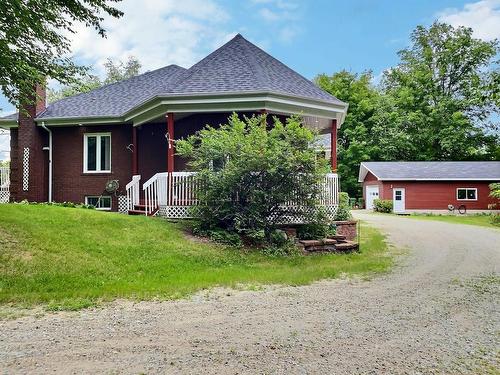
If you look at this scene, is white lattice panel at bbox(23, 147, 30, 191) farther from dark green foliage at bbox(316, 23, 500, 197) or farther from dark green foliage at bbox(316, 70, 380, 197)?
dark green foliage at bbox(316, 23, 500, 197)

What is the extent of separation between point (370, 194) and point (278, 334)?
30.5 meters

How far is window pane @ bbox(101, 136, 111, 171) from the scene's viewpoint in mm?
14859

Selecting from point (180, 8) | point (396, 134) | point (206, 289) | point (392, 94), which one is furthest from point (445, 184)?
point (206, 289)

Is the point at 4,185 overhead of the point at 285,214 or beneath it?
overhead

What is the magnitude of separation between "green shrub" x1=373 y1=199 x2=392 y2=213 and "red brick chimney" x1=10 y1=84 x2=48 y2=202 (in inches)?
910

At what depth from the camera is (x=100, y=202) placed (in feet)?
48.8

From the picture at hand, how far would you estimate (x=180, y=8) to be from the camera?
15148 mm

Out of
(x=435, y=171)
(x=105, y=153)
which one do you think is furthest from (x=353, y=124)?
(x=105, y=153)

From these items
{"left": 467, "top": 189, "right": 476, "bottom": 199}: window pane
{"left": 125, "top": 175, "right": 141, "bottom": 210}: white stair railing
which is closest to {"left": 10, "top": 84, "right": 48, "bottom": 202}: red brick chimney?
{"left": 125, "top": 175, "right": 141, "bottom": 210}: white stair railing

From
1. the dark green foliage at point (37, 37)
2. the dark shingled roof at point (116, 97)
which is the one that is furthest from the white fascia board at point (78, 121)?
the dark green foliage at point (37, 37)

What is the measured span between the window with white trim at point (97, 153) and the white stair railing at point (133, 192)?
2.34 meters

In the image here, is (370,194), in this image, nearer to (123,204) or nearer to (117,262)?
(123,204)

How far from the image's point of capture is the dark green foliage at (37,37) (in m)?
9.13

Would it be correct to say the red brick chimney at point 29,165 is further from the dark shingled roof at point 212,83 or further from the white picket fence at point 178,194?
the white picket fence at point 178,194
